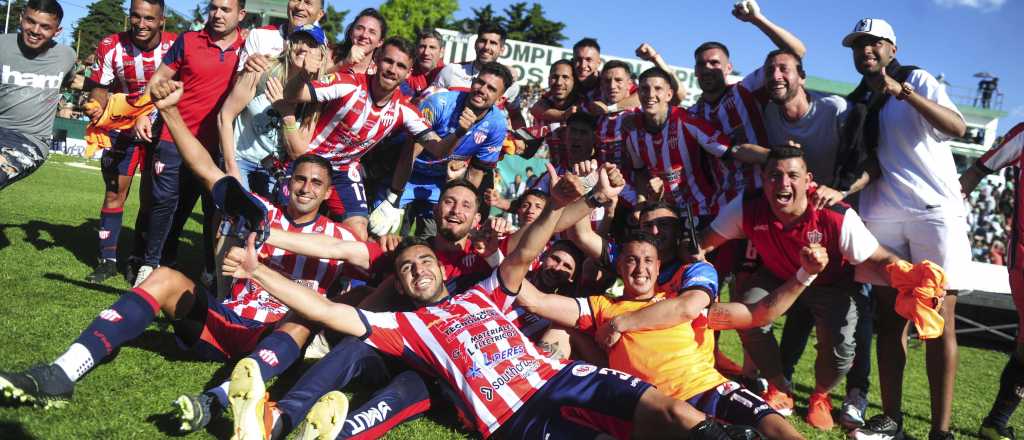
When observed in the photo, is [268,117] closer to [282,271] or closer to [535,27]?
[282,271]

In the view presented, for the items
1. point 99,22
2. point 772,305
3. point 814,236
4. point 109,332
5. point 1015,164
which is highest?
point 99,22

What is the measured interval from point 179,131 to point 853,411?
437 cm

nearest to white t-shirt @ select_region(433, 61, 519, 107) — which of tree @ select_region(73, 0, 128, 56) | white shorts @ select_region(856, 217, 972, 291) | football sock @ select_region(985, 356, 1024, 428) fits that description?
white shorts @ select_region(856, 217, 972, 291)

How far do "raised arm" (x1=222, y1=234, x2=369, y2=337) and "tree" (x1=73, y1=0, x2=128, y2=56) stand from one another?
165 ft

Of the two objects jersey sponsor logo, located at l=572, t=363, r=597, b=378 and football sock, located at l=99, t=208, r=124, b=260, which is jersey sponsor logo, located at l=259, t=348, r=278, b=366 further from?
football sock, located at l=99, t=208, r=124, b=260

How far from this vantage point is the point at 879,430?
14.7 ft

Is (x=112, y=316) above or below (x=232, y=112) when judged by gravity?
below

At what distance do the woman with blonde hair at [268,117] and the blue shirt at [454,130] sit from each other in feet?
3.61

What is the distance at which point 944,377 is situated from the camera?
14.5ft

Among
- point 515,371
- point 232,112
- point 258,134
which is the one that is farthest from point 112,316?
point 258,134

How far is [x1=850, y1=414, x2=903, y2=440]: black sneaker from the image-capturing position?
4.46 m

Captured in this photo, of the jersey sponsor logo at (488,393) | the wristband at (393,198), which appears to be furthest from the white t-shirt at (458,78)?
the jersey sponsor logo at (488,393)

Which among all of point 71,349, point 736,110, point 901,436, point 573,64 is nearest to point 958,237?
point 901,436

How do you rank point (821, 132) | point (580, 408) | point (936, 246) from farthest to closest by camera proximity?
point (821, 132) → point (936, 246) → point (580, 408)
